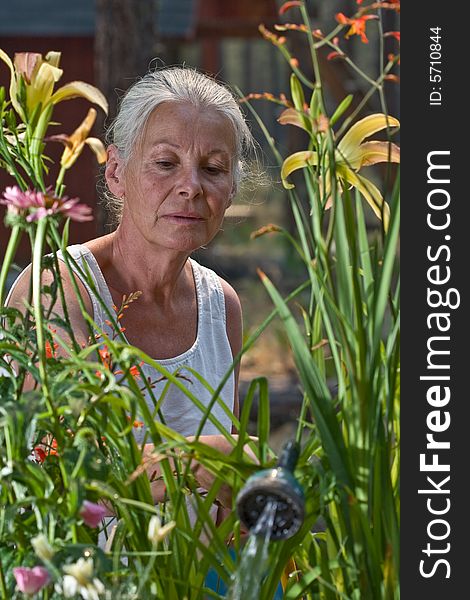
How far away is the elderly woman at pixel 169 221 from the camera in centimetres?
167

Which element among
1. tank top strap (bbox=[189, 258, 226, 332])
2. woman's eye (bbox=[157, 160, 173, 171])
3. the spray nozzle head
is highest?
woman's eye (bbox=[157, 160, 173, 171])

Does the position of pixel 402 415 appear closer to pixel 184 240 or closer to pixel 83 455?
pixel 83 455

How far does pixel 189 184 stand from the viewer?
65.3 inches

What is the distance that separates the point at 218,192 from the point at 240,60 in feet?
118

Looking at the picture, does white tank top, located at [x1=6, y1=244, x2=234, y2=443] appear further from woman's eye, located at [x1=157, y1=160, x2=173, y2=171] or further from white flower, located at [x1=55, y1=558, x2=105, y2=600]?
white flower, located at [x1=55, y1=558, x2=105, y2=600]

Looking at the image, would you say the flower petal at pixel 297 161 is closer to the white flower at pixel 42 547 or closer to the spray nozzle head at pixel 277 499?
the spray nozzle head at pixel 277 499

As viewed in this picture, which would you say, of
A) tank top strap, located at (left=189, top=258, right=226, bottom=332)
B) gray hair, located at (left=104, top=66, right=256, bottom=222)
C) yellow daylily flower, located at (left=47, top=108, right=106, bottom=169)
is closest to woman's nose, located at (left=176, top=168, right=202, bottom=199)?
gray hair, located at (left=104, top=66, right=256, bottom=222)

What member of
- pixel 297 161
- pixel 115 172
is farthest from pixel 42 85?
pixel 115 172

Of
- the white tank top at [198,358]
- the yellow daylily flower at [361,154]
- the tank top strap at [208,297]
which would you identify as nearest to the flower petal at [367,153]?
the yellow daylily flower at [361,154]

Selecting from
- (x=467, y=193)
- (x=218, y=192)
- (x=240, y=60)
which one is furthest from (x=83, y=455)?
(x=240, y=60)

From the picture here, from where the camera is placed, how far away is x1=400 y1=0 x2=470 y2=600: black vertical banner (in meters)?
1.04

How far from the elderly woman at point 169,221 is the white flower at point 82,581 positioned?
2.01 feet

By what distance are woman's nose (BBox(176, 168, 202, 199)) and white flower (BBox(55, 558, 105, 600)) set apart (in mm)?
839

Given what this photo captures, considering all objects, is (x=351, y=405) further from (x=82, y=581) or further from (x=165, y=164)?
(x=165, y=164)
